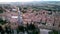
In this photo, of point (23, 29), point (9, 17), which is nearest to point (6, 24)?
point (9, 17)

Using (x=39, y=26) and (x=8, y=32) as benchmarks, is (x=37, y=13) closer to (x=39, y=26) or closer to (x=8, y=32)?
(x=39, y=26)

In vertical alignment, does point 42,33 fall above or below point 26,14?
below

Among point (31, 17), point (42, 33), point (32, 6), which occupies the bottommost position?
point (42, 33)

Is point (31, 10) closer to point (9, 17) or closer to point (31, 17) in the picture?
point (31, 17)

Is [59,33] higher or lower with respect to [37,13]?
lower

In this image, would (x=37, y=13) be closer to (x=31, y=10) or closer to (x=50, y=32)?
(x=31, y=10)

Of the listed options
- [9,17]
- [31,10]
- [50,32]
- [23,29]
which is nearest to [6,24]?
[9,17]

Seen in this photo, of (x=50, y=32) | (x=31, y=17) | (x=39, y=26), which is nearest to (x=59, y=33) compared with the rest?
(x=50, y=32)
